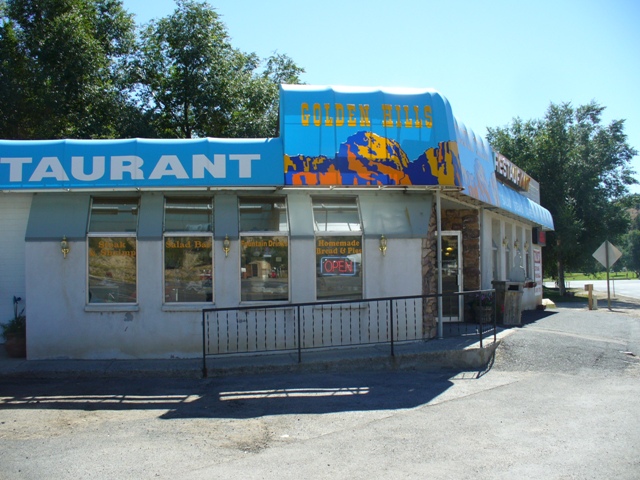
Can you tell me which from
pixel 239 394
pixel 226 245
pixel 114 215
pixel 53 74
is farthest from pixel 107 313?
pixel 53 74

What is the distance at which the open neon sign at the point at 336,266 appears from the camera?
11836 mm

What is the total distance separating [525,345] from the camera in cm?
1184

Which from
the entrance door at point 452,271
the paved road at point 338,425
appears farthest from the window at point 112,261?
the entrance door at point 452,271

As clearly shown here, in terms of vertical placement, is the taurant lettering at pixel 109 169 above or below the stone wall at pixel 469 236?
above

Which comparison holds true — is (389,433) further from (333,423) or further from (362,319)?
(362,319)

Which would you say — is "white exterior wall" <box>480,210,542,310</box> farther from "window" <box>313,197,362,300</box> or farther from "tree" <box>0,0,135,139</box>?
"tree" <box>0,0,135,139</box>

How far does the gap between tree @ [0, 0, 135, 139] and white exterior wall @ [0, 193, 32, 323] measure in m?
10.1

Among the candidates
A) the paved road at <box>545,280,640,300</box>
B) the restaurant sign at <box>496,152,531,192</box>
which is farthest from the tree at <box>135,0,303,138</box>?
the paved road at <box>545,280,640,300</box>

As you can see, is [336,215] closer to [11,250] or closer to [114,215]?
[114,215]

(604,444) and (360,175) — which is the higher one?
(360,175)

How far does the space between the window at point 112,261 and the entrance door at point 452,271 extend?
293 inches

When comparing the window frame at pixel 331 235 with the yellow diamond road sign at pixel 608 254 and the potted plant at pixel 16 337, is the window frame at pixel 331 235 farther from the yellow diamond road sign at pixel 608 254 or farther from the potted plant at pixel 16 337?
the yellow diamond road sign at pixel 608 254

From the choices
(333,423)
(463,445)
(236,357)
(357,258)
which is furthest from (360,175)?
(463,445)

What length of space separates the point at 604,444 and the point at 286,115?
296 inches
